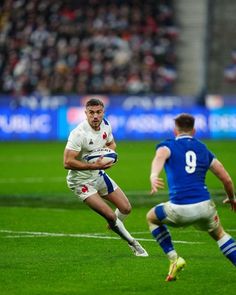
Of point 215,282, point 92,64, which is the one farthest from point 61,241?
point 92,64

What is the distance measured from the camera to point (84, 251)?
11.5 metres

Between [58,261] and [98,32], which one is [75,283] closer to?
[58,261]

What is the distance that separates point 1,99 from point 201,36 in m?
9.78

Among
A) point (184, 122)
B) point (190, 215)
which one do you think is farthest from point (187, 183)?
point (184, 122)

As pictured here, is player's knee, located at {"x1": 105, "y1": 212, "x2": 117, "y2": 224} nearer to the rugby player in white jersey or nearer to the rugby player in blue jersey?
the rugby player in white jersey

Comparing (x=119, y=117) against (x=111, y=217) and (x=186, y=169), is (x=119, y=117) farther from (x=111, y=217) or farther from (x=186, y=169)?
(x=186, y=169)

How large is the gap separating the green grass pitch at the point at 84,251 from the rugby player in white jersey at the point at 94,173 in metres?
0.40

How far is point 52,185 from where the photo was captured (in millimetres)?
21000

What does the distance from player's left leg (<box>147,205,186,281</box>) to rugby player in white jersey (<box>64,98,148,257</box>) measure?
1.88 meters

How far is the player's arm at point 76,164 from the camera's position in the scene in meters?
11.1

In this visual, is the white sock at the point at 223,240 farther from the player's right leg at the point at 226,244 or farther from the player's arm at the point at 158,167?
the player's arm at the point at 158,167

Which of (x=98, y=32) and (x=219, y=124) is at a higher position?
(x=98, y=32)

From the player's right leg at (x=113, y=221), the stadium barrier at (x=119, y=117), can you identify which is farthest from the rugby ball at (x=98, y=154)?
the stadium barrier at (x=119, y=117)

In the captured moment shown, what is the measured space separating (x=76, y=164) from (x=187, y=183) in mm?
2544
